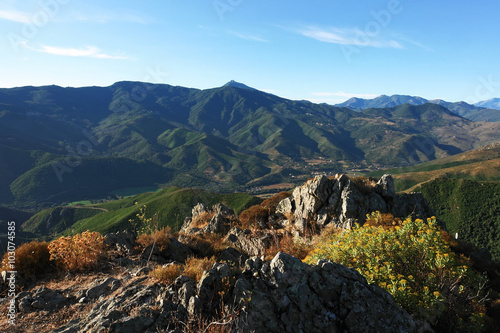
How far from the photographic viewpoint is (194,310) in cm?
604

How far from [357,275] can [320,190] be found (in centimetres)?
1437

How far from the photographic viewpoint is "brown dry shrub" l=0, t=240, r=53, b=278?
1001 centimetres

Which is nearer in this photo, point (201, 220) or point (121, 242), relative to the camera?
point (121, 242)

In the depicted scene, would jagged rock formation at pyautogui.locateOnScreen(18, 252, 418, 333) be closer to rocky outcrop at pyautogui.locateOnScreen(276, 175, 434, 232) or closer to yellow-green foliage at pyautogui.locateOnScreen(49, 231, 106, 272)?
yellow-green foliage at pyautogui.locateOnScreen(49, 231, 106, 272)

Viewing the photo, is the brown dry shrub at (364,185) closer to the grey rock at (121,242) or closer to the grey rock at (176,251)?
the grey rock at (176,251)

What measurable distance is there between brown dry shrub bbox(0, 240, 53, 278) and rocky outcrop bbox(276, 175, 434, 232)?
48.9ft

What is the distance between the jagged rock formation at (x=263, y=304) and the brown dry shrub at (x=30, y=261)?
17.3 feet

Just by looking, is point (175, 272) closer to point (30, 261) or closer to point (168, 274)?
point (168, 274)

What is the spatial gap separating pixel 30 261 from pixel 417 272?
14.0m

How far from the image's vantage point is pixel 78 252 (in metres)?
10.1

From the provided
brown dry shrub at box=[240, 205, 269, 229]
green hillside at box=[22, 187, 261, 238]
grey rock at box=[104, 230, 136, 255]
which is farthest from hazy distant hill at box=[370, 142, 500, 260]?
grey rock at box=[104, 230, 136, 255]

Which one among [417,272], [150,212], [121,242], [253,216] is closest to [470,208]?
[253,216]

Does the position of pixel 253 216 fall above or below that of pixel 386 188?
below

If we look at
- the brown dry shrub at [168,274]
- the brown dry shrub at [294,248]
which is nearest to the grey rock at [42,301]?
the brown dry shrub at [168,274]
